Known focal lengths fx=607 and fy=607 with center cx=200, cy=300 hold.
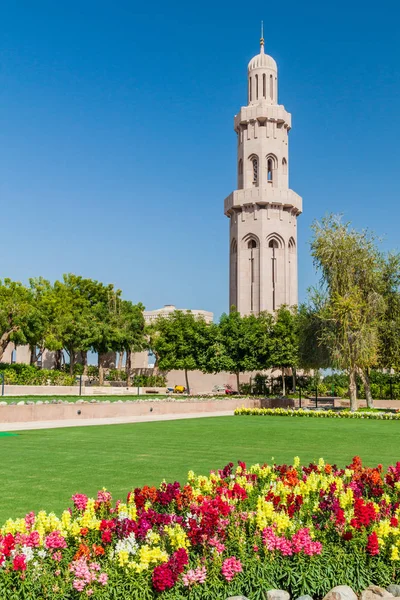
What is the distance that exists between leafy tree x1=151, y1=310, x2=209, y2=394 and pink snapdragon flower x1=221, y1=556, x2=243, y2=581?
41911mm

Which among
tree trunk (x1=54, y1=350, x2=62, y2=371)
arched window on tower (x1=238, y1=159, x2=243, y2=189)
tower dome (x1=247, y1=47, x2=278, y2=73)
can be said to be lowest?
tree trunk (x1=54, y1=350, x2=62, y2=371)

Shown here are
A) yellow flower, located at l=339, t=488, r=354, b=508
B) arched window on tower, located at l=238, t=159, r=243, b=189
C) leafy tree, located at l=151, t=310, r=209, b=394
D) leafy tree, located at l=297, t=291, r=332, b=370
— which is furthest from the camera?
arched window on tower, located at l=238, t=159, r=243, b=189

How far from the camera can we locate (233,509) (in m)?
5.69

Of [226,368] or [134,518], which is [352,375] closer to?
[226,368]

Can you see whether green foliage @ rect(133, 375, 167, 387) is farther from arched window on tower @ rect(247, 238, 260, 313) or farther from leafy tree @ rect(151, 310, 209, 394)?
arched window on tower @ rect(247, 238, 260, 313)

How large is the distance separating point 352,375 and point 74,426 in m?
15.4

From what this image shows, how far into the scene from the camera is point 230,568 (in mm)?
4270

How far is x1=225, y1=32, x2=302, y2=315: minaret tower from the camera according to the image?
5841 centimetres

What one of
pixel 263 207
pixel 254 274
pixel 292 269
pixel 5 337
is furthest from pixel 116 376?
pixel 263 207

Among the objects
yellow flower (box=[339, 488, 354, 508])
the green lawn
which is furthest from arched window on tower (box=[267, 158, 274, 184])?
yellow flower (box=[339, 488, 354, 508])

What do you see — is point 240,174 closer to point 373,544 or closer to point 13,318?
point 13,318

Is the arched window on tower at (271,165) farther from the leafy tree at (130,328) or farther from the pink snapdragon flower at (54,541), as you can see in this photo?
the pink snapdragon flower at (54,541)

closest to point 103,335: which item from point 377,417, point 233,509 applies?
point 377,417

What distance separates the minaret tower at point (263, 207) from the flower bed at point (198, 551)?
172 feet
